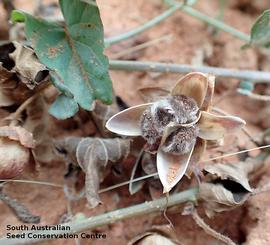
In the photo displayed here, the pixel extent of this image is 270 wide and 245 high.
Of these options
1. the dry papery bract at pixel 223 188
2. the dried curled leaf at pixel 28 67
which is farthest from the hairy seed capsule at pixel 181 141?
the dried curled leaf at pixel 28 67

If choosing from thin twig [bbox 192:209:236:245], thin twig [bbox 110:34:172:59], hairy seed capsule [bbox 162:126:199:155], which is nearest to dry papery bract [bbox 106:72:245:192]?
hairy seed capsule [bbox 162:126:199:155]

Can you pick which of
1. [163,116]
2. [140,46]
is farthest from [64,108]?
[140,46]

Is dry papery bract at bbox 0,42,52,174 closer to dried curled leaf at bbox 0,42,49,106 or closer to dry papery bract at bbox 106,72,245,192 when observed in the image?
dried curled leaf at bbox 0,42,49,106

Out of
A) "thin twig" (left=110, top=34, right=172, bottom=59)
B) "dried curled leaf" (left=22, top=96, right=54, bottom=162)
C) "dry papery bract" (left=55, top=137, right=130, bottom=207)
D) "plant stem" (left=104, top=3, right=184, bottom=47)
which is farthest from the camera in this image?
"thin twig" (left=110, top=34, right=172, bottom=59)

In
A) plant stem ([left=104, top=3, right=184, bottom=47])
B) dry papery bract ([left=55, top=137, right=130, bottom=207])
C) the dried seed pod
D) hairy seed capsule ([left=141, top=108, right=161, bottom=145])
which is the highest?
the dried seed pod

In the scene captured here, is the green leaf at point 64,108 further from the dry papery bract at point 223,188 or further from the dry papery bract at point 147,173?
the dry papery bract at point 223,188

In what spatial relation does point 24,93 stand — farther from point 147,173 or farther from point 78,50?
point 147,173

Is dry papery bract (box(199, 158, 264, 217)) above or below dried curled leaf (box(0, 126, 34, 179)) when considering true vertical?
below

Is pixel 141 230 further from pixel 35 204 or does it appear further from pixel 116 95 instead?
pixel 116 95

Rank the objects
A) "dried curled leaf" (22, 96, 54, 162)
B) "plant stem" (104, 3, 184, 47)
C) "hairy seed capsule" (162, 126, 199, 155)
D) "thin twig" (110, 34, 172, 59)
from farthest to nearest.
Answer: "thin twig" (110, 34, 172, 59), "plant stem" (104, 3, 184, 47), "dried curled leaf" (22, 96, 54, 162), "hairy seed capsule" (162, 126, 199, 155)
